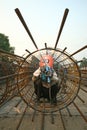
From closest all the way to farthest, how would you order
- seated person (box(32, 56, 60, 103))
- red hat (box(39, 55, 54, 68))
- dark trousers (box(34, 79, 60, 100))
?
seated person (box(32, 56, 60, 103)) < red hat (box(39, 55, 54, 68)) < dark trousers (box(34, 79, 60, 100))

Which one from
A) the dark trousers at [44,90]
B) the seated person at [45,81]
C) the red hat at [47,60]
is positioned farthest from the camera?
the dark trousers at [44,90]

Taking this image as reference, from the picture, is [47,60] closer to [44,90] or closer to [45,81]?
[45,81]

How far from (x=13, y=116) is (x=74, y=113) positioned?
1.48m

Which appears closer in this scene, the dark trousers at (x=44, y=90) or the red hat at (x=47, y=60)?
the red hat at (x=47, y=60)

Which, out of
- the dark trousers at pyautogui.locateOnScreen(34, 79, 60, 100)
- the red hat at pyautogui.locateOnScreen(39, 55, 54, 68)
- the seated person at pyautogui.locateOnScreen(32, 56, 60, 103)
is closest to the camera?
the seated person at pyautogui.locateOnScreen(32, 56, 60, 103)

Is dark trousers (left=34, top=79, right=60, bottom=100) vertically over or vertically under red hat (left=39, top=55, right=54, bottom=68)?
under

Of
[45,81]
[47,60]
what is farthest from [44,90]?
[47,60]

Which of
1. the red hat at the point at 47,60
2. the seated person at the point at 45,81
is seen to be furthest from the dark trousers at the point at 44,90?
the red hat at the point at 47,60

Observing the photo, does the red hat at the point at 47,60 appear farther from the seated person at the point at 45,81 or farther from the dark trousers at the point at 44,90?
the dark trousers at the point at 44,90

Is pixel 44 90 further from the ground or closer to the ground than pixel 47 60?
closer to the ground

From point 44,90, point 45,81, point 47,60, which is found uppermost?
point 47,60

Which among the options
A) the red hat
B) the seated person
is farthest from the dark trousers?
the red hat

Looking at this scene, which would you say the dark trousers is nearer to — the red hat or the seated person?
the seated person

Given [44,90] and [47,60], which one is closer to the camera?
[47,60]
